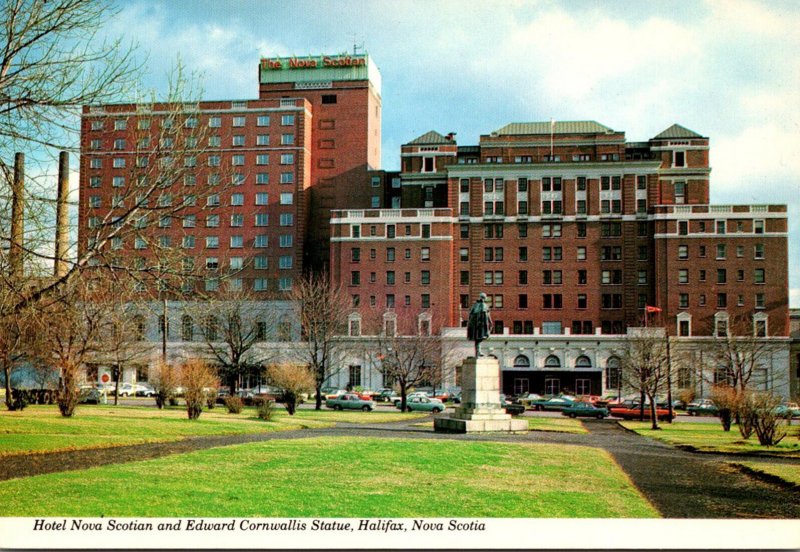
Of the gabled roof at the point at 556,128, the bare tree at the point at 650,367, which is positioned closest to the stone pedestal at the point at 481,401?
the bare tree at the point at 650,367

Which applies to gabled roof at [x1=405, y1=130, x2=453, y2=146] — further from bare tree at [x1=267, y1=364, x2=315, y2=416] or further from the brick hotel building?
bare tree at [x1=267, y1=364, x2=315, y2=416]

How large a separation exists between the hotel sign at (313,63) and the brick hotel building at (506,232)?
0.58 ft

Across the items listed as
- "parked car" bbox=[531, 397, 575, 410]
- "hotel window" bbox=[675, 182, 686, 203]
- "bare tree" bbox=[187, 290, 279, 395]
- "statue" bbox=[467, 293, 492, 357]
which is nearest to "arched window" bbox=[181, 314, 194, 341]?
"statue" bbox=[467, 293, 492, 357]

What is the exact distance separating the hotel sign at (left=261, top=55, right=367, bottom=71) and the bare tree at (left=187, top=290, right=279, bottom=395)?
29010mm

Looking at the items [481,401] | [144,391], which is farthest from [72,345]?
[144,391]

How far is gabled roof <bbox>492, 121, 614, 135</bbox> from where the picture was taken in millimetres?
92688

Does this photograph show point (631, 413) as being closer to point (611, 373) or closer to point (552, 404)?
point (552, 404)

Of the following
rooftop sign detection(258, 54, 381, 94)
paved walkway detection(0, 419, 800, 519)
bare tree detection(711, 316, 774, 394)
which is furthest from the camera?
rooftop sign detection(258, 54, 381, 94)

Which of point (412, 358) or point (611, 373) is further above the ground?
point (412, 358)

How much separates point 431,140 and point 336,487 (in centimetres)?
8202

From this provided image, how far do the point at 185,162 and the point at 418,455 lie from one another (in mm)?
9430

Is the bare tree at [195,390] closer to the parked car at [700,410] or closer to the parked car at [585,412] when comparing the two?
the parked car at [585,412]

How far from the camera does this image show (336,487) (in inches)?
664

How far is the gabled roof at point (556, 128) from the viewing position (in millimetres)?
92688
